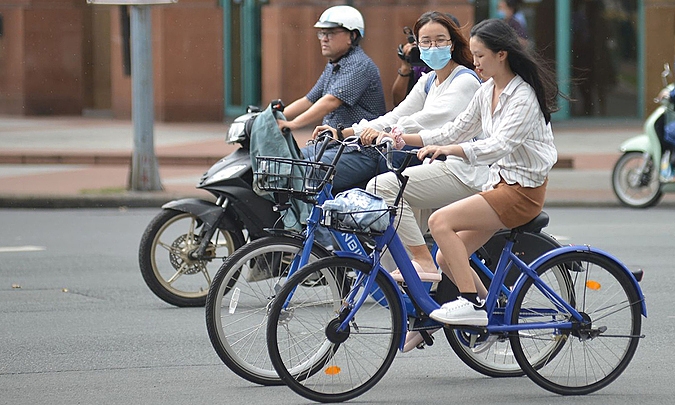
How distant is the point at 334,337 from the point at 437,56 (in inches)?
63.9

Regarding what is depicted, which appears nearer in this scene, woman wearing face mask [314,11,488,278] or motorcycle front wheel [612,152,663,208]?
woman wearing face mask [314,11,488,278]

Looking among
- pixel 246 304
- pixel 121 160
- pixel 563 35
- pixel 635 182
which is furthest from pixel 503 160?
pixel 563 35

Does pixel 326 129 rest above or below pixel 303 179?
above

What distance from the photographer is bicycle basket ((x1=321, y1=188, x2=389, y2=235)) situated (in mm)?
5266

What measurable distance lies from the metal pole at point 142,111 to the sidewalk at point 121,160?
26 cm

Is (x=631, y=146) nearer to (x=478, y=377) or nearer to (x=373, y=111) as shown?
(x=373, y=111)

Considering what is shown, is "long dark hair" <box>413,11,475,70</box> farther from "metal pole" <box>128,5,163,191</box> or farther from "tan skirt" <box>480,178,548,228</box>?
"metal pole" <box>128,5,163,191</box>

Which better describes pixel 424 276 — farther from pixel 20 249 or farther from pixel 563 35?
pixel 563 35

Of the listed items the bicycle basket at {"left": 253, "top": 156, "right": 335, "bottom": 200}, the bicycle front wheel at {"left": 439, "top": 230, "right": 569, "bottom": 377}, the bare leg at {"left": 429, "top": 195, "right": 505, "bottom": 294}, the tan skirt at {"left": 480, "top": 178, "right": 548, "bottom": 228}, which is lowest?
the bicycle front wheel at {"left": 439, "top": 230, "right": 569, "bottom": 377}

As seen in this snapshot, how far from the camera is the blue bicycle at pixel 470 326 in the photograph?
17.6 ft

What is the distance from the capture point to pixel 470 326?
550 centimetres

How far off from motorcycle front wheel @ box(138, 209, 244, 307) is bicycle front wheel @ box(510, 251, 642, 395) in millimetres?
2568

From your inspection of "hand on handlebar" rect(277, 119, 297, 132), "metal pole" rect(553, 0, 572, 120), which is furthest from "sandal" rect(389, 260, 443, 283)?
"metal pole" rect(553, 0, 572, 120)

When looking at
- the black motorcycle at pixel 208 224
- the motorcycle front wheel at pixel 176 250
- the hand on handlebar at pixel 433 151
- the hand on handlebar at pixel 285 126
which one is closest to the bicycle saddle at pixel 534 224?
the hand on handlebar at pixel 433 151
